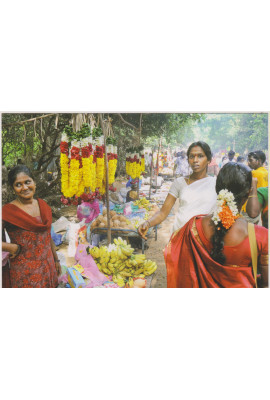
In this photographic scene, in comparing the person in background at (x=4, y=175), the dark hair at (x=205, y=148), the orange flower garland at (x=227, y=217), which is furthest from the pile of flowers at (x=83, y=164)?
the orange flower garland at (x=227, y=217)

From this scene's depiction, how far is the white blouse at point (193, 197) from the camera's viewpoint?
12.3ft

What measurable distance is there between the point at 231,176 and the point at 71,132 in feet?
5.85

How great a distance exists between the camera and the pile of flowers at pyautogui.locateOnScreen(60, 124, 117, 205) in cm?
364

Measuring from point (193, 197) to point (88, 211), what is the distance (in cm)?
121

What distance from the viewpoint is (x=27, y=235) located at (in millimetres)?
3822

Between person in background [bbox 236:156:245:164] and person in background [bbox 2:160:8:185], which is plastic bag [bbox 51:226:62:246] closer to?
person in background [bbox 2:160:8:185]

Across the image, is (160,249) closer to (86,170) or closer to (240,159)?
(86,170)

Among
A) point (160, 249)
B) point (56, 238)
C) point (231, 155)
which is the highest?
point (231, 155)

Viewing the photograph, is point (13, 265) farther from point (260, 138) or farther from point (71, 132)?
point (260, 138)

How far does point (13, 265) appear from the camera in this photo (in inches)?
152

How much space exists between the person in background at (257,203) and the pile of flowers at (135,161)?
1.26 metres

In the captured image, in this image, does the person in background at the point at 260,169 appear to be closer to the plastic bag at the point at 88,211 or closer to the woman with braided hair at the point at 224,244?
the woman with braided hair at the point at 224,244

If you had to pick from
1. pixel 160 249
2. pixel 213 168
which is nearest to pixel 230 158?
pixel 213 168

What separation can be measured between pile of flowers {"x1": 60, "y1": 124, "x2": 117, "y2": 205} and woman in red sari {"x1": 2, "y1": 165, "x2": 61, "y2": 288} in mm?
362
